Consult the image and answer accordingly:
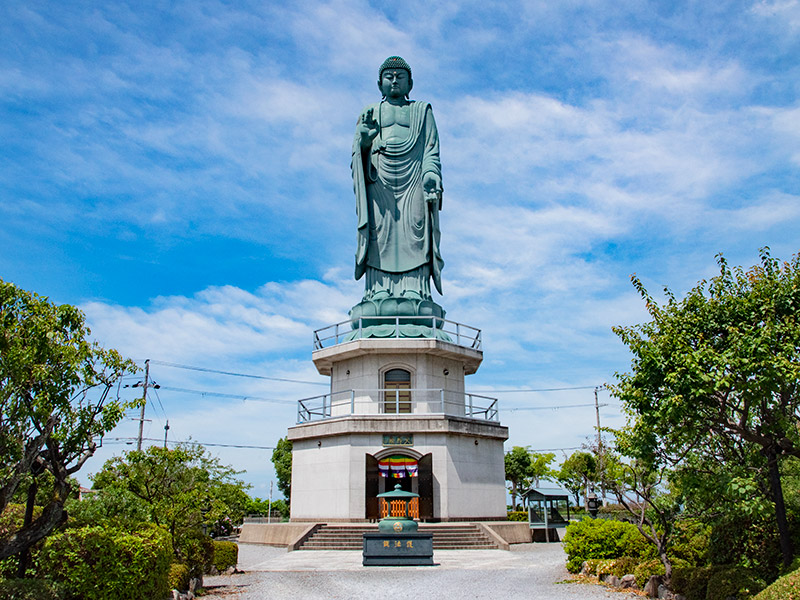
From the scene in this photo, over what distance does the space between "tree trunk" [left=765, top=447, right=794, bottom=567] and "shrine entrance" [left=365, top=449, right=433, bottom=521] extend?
13.6 meters

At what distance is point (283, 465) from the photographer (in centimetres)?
4638

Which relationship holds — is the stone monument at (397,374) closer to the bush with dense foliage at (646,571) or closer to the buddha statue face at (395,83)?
the buddha statue face at (395,83)

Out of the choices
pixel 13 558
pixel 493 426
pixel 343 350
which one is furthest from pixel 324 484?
pixel 13 558

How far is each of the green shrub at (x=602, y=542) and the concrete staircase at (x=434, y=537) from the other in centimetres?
609

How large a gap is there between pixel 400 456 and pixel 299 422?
182 inches

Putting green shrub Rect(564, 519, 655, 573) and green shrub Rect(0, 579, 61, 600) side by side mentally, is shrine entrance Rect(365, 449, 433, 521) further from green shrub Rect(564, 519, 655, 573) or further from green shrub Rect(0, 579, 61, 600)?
green shrub Rect(0, 579, 61, 600)

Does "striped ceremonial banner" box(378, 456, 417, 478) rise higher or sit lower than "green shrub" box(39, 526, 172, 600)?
higher

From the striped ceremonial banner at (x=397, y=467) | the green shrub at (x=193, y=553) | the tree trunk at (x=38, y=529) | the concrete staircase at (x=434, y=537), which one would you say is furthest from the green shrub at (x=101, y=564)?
the striped ceremonial banner at (x=397, y=467)

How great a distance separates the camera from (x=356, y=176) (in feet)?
91.1

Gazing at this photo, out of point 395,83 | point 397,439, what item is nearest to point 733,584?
point 397,439

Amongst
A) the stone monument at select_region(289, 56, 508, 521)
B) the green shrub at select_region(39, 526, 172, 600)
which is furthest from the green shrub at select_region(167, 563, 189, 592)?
the stone monument at select_region(289, 56, 508, 521)

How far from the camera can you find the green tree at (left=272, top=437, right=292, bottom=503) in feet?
151

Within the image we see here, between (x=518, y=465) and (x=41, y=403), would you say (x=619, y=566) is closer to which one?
(x=41, y=403)

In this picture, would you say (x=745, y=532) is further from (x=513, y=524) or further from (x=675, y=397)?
(x=513, y=524)
